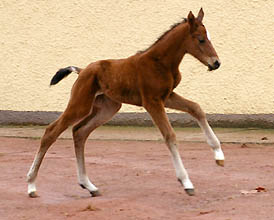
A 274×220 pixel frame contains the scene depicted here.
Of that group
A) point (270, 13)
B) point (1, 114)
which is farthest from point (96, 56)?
point (270, 13)

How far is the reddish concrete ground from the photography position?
5957mm

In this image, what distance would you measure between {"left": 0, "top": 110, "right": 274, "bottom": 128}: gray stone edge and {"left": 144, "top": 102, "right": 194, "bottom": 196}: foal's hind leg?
15.1 ft

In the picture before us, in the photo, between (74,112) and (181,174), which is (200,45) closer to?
(181,174)

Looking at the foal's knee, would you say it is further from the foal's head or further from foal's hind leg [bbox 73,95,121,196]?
foal's hind leg [bbox 73,95,121,196]

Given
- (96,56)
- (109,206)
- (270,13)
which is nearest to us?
(109,206)

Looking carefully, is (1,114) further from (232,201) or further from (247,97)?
(232,201)

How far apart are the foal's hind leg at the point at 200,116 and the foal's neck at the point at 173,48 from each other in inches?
11.9

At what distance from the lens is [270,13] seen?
425 inches

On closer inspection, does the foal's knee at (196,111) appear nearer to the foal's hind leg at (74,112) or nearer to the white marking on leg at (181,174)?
the white marking on leg at (181,174)

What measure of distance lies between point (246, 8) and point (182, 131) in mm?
2001

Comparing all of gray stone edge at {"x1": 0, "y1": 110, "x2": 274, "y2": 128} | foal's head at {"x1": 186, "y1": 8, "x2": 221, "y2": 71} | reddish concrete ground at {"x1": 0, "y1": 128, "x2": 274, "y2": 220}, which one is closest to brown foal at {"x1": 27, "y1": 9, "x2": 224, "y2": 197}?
foal's head at {"x1": 186, "y1": 8, "x2": 221, "y2": 71}

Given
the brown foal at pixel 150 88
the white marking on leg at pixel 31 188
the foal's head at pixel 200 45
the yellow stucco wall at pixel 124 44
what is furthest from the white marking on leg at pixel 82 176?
the yellow stucco wall at pixel 124 44

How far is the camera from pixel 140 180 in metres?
7.41

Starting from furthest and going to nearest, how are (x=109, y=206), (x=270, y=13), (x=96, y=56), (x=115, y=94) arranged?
(x=96, y=56) < (x=270, y=13) < (x=115, y=94) < (x=109, y=206)
